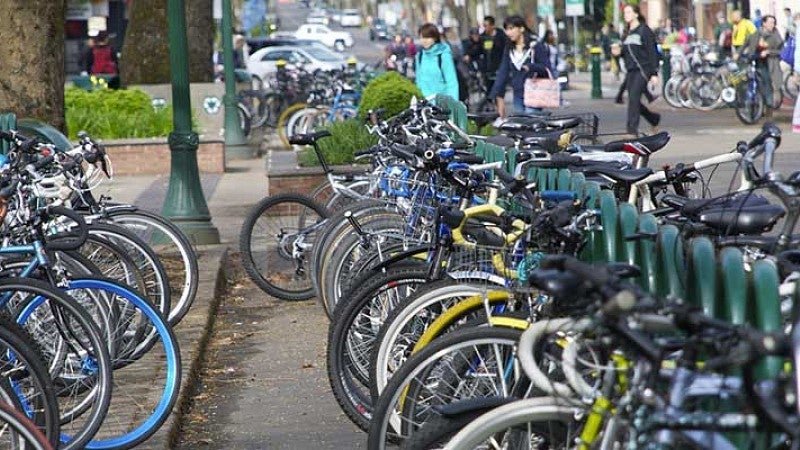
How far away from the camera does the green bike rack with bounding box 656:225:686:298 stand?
5.12 metres

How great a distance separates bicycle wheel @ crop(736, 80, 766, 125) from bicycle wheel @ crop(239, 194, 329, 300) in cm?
1600

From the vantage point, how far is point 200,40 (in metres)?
25.8

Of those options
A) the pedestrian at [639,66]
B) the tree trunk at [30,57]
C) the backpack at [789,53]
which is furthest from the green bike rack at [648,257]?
the backpack at [789,53]

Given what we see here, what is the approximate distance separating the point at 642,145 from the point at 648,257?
13.5 ft

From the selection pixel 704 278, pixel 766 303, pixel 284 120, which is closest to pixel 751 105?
pixel 284 120

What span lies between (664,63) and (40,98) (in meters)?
24.5

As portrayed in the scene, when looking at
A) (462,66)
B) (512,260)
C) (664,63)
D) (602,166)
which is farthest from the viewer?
(664,63)

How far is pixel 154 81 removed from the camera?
25.1 meters

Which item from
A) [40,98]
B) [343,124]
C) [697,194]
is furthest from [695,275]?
[343,124]

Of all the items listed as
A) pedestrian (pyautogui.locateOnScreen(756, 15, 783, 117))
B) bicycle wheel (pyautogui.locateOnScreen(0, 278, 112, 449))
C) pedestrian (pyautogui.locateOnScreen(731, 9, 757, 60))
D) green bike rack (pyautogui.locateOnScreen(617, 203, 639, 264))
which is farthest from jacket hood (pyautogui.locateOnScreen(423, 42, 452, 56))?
pedestrian (pyautogui.locateOnScreen(731, 9, 757, 60))

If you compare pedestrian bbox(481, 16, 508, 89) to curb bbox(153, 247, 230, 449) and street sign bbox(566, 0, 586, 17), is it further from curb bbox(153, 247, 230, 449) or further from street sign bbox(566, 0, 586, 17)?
curb bbox(153, 247, 230, 449)

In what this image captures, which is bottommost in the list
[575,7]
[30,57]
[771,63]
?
[771,63]

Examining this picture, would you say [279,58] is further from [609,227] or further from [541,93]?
[609,227]

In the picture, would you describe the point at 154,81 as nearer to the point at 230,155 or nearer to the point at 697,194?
the point at 230,155
